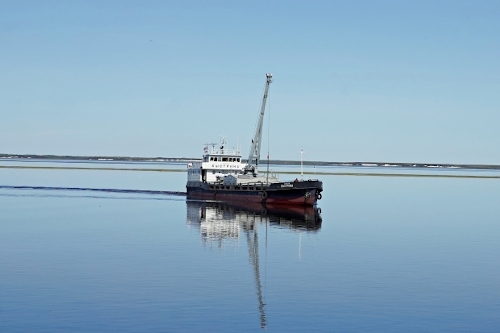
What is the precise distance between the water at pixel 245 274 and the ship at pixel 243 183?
1529cm

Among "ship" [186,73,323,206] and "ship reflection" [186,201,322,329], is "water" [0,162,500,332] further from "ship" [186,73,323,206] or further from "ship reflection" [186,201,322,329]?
"ship" [186,73,323,206]

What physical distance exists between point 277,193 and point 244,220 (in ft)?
60.6

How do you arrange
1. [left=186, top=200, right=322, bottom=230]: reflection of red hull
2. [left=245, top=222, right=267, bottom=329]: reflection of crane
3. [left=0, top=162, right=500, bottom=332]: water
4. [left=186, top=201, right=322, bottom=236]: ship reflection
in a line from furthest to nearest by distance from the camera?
[left=186, top=200, right=322, bottom=230]: reflection of red hull, [left=186, top=201, right=322, bottom=236]: ship reflection, [left=245, top=222, right=267, bottom=329]: reflection of crane, [left=0, top=162, right=500, bottom=332]: water

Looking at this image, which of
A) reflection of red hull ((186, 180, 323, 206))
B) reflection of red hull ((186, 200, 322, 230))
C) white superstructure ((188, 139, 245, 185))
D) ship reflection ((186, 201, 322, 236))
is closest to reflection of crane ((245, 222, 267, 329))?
ship reflection ((186, 201, 322, 236))

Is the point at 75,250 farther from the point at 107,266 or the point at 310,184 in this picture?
the point at 310,184

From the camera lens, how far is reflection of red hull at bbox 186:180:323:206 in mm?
94438

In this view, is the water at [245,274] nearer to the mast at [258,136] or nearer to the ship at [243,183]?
the ship at [243,183]

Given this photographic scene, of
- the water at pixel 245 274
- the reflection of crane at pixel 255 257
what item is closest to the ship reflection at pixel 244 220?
the reflection of crane at pixel 255 257

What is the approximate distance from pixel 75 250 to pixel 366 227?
30.4m

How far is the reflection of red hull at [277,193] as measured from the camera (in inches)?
3718

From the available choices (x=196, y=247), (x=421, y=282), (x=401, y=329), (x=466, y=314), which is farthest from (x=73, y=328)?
(x=196, y=247)

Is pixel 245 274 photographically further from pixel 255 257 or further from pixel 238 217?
pixel 238 217

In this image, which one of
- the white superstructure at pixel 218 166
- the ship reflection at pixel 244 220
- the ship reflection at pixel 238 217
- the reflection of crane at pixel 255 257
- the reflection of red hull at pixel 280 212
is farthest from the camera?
the white superstructure at pixel 218 166

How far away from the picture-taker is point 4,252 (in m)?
49.2
